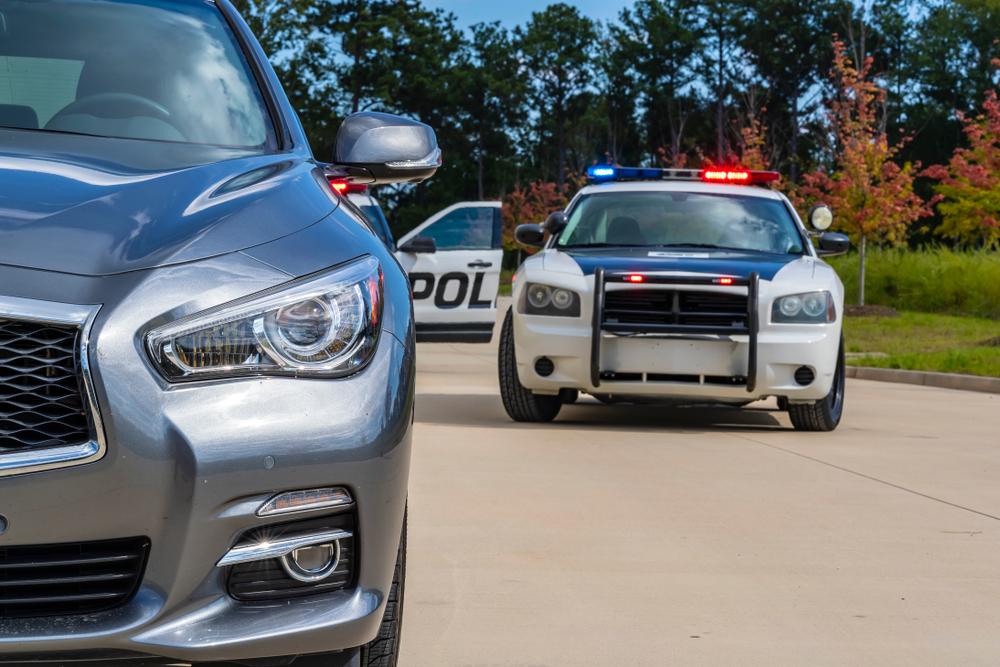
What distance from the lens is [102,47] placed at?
3.31 m

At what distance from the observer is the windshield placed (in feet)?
10.1

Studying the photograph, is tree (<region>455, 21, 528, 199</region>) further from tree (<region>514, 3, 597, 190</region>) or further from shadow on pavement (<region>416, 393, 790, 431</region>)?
shadow on pavement (<region>416, 393, 790, 431</region>)

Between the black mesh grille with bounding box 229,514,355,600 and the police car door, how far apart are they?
29.3 feet

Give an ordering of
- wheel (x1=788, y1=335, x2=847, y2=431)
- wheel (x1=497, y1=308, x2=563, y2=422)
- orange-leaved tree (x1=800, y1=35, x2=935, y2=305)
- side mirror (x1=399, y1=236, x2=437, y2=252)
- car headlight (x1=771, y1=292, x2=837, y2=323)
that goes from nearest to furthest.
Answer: car headlight (x1=771, y1=292, x2=837, y2=323), wheel (x1=788, y1=335, x2=847, y2=431), wheel (x1=497, y1=308, x2=563, y2=422), side mirror (x1=399, y1=236, x2=437, y2=252), orange-leaved tree (x1=800, y1=35, x2=935, y2=305)

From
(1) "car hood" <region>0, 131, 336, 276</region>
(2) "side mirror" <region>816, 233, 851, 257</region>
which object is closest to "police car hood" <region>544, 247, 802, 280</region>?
(2) "side mirror" <region>816, 233, 851, 257</region>

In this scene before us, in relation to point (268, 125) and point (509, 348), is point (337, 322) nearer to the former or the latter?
point (268, 125)

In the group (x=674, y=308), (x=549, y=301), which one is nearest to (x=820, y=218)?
(x=674, y=308)

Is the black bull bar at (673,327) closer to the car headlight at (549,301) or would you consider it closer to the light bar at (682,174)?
the car headlight at (549,301)

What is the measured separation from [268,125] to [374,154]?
0.29 m

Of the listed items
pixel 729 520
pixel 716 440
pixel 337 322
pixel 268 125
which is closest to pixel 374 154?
pixel 268 125

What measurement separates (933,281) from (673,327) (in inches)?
717

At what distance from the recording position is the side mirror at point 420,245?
11.1 meters

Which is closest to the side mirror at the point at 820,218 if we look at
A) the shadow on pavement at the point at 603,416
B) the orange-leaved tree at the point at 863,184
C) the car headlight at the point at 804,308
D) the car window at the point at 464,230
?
the shadow on pavement at the point at 603,416

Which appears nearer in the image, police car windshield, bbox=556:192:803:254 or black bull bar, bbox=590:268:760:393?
black bull bar, bbox=590:268:760:393
